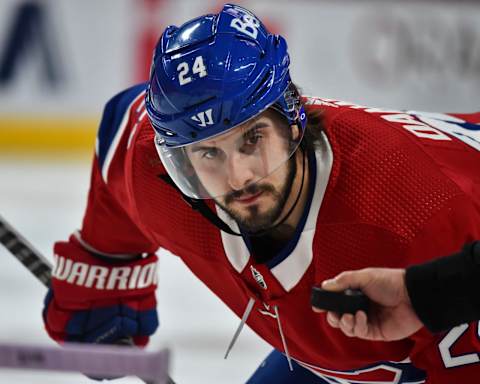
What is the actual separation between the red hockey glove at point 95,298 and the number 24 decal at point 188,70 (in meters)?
0.81

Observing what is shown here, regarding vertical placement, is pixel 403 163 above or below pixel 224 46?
below

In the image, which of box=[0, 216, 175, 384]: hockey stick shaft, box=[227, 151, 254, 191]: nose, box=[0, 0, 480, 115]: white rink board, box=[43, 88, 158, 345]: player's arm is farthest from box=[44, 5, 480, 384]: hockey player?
box=[0, 0, 480, 115]: white rink board

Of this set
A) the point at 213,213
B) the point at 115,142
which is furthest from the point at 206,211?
the point at 115,142

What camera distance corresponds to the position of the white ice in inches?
118

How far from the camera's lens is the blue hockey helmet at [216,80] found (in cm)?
179

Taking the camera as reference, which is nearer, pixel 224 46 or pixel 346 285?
pixel 346 285

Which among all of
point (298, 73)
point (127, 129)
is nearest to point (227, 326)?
point (127, 129)

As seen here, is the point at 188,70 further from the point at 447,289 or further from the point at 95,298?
the point at 95,298

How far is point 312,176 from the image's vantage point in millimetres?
1828

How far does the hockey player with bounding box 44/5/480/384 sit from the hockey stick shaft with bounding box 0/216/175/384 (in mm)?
659

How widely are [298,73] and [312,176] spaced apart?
161 inches

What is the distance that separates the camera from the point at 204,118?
179cm

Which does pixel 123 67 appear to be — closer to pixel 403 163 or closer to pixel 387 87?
pixel 387 87

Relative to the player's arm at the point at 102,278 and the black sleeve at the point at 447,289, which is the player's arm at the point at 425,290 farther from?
the player's arm at the point at 102,278
